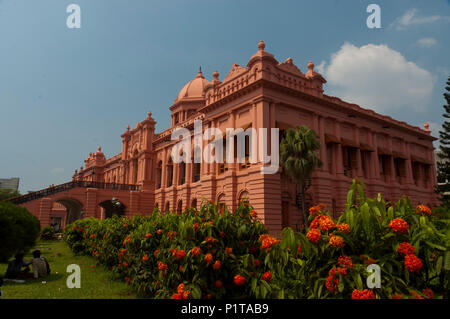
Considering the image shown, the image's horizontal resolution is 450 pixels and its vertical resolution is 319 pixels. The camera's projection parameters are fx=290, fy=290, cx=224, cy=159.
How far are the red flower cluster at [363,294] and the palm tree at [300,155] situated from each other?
1371 centimetres

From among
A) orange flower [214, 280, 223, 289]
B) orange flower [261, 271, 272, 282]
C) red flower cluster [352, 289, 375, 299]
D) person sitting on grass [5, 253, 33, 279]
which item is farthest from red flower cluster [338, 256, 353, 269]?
person sitting on grass [5, 253, 33, 279]

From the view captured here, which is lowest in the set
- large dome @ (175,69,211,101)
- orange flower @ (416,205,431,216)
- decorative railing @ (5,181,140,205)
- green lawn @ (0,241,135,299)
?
green lawn @ (0,241,135,299)

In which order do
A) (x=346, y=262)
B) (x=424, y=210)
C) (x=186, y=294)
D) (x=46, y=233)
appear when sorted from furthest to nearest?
(x=46, y=233), (x=186, y=294), (x=424, y=210), (x=346, y=262)

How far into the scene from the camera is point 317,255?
370cm

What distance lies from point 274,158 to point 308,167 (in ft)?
7.95

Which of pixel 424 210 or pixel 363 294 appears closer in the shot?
pixel 363 294

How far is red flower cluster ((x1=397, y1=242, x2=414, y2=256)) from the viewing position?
3242 mm

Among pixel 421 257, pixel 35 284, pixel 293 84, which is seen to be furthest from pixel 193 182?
pixel 421 257

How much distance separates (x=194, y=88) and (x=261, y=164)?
23.5m

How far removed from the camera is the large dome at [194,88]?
37.7 m

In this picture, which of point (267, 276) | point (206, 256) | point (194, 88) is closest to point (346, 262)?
point (267, 276)

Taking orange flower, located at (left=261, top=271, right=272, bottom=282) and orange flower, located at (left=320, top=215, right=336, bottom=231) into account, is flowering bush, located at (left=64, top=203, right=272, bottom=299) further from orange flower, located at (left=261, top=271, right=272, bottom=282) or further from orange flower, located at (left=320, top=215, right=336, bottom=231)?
orange flower, located at (left=320, top=215, right=336, bottom=231)

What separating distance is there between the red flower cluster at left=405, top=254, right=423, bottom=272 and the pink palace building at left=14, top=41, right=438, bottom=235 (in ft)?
46.5

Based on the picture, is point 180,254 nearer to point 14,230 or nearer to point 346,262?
point 346,262
